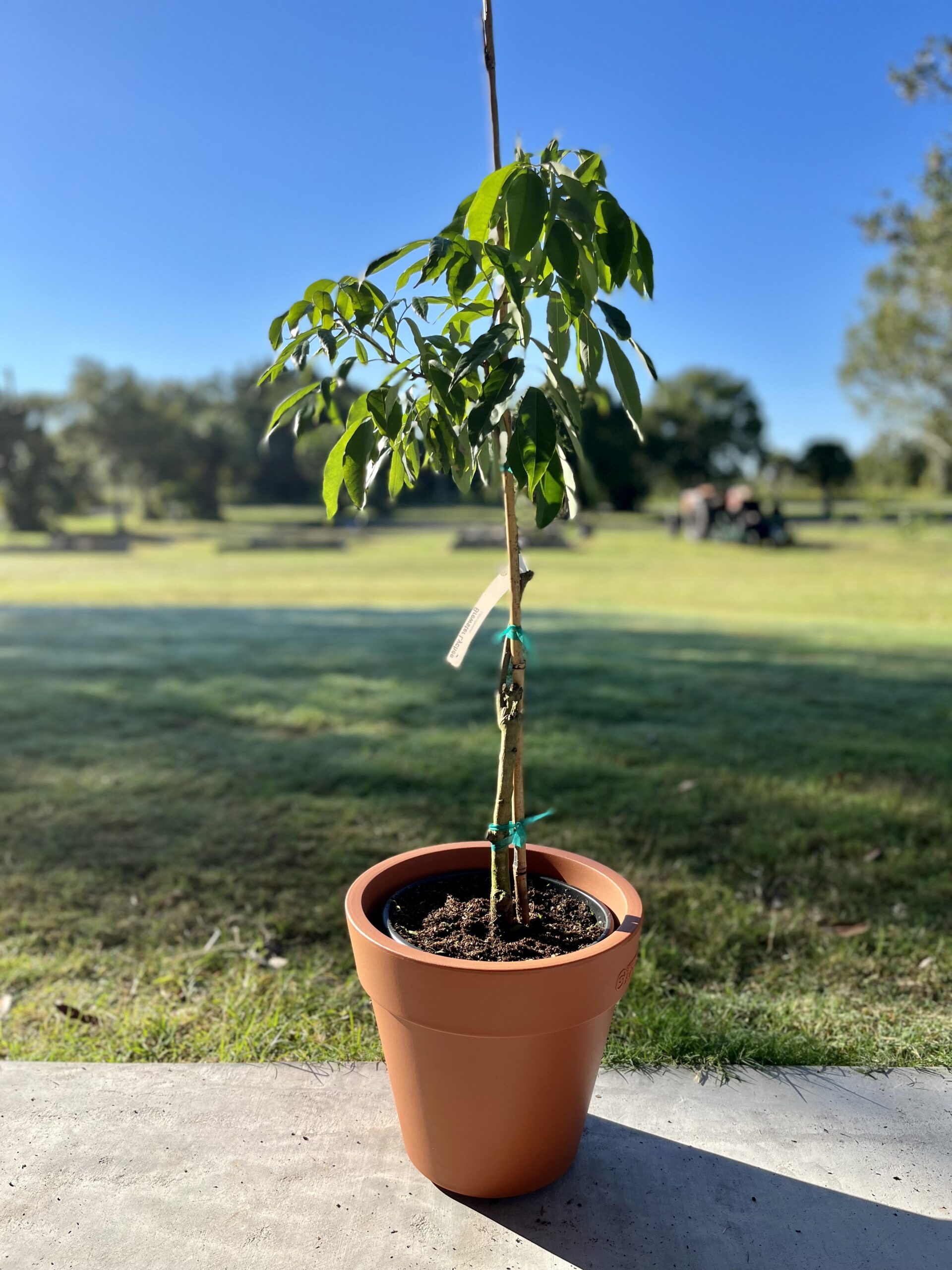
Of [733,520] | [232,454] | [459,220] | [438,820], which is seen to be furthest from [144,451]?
[459,220]

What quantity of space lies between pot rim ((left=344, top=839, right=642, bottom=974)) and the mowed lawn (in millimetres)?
450

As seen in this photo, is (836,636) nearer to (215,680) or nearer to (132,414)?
(215,680)

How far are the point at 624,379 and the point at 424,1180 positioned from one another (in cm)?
137

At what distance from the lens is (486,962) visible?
1.44 meters

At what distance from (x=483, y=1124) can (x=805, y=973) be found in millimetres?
1257

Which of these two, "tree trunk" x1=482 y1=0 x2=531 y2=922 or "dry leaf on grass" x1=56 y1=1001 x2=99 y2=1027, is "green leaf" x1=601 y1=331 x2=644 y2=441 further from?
"dry leaf on grass" x1=56 y1=1001 x2=99 y2=1027

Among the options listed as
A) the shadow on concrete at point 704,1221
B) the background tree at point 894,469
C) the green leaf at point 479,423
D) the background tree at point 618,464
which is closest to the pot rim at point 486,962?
the shadow on concrete at point 704,1221

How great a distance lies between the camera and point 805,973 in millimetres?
2400

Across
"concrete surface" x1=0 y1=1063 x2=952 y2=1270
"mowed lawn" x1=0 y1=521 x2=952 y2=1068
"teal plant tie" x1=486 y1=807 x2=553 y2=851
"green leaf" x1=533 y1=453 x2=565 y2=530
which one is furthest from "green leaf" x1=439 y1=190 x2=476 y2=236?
"concrete surface" x1=0 y1=1063 x2=952 y2=1270

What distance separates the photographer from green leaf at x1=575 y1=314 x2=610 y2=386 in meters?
1.32

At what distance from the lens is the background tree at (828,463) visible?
4562cm

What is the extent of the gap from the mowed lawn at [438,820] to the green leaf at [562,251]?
74 cm

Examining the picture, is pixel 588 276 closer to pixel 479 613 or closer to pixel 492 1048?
pixel 479 613

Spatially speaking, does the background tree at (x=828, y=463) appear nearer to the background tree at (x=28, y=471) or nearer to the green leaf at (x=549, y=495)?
the background tree at (x=28, y=471)
